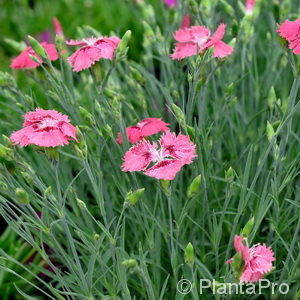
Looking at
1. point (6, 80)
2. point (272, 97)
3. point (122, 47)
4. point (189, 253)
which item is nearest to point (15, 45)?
point (6, 80)

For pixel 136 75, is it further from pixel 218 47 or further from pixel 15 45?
pixel 15 45

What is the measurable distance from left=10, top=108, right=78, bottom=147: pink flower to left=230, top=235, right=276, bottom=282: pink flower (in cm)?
37

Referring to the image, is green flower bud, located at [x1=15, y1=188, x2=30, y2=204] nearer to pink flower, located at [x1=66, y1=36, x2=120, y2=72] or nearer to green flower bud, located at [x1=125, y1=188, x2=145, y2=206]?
green flower bud, located at [x1=125, y1=188, x2=145, y2=206]

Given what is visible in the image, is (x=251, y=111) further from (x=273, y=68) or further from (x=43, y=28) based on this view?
(x=43, y=28)

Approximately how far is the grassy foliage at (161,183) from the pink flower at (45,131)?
0.04 m

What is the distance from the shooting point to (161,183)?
42.6 inches

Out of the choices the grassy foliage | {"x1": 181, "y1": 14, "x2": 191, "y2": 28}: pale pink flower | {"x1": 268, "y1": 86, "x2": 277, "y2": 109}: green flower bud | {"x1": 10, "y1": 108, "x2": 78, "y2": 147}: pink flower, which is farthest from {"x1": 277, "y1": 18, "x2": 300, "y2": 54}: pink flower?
{"x1": 181, "y1": 14, "x2": 191, "y2": 28}: pale pink flower

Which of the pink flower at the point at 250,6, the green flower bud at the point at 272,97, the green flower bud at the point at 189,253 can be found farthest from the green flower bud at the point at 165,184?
the pink flower at the point at 250,6

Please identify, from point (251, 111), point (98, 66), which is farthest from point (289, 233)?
point (98, 66)

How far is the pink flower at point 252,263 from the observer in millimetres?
945

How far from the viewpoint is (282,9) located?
1679mm

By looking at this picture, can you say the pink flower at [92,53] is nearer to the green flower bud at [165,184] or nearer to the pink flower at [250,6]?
the green flower bud at [165,184]

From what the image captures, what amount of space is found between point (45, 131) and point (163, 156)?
9.1 inches

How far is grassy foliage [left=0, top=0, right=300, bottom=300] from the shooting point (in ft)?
3.71
